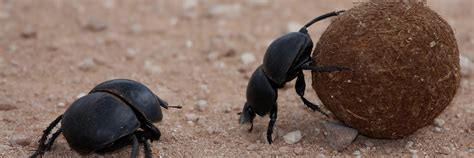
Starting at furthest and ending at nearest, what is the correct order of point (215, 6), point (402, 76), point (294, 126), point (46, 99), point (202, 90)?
point (215, 6) < point (202, 90) < point (46, 99) < point (294, 126) < point (402, 76)

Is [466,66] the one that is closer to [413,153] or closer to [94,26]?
[413,153]

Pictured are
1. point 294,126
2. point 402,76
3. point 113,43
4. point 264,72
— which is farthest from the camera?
point 113,43

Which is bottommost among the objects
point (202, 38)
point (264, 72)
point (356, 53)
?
point (202, 38)

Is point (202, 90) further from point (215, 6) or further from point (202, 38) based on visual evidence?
point (215, 6)

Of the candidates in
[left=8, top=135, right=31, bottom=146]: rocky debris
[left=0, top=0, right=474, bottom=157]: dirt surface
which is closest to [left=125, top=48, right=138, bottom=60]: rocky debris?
[left=0, top=0, right=474, bottom=157]: dirt surface

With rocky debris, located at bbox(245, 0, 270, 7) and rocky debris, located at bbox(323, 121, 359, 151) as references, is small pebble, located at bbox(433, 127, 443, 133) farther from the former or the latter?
rocky debris, located at bbox(245, 0, 270, 7)

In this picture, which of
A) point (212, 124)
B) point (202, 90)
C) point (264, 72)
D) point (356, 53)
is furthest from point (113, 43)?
point (356, 53)
